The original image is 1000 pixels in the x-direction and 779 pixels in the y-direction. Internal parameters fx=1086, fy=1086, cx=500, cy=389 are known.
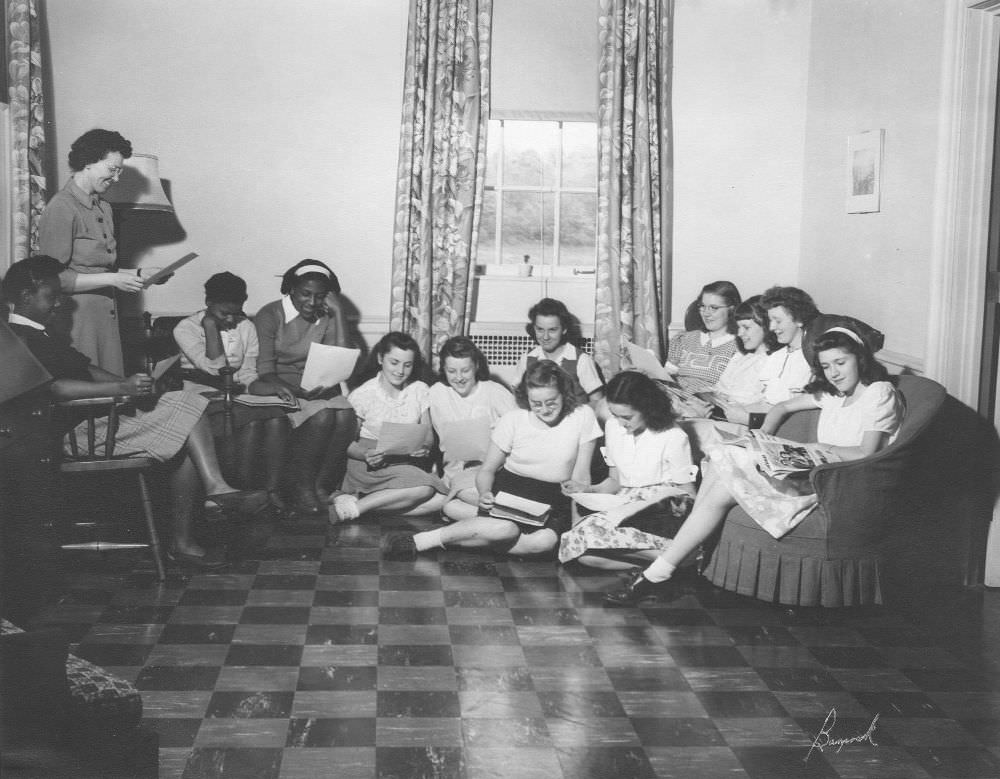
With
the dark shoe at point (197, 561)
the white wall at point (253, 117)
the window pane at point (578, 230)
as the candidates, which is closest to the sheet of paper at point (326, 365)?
the white wall at point (253, 117)

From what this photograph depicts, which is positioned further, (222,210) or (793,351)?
(222,210)

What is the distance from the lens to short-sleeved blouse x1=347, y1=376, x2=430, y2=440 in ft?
17.4

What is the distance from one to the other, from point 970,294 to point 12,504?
3504 millimetres

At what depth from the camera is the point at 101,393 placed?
3973 millimetres

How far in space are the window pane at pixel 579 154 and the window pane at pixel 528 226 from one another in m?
0.18

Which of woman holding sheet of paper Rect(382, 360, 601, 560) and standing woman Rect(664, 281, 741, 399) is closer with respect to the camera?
woman holding sheet of paper Rect(382, 360, 601, 560)

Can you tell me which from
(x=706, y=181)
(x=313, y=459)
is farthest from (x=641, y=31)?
(x=313, y=459)

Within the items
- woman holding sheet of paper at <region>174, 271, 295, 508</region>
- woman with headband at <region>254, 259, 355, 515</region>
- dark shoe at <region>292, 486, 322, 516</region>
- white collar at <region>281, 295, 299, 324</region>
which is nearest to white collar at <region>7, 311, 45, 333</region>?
woman holding sheet of paper at <region>174, 271, 295, 508</region>

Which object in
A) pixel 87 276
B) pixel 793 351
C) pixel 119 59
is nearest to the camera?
pixel 87 276

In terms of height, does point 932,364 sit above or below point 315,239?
below

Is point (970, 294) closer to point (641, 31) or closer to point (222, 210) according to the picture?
point (641, 31)

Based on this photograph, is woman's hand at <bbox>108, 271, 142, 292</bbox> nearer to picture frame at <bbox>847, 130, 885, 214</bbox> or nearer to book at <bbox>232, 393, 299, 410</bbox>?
book at <bbox>232, 393, 299, 410</bbox>

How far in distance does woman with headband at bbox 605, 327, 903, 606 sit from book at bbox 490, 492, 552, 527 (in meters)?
0.50

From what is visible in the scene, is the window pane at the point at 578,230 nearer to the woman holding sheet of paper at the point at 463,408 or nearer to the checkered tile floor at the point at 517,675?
the woman holding sheet of paper at the point at 463,408
